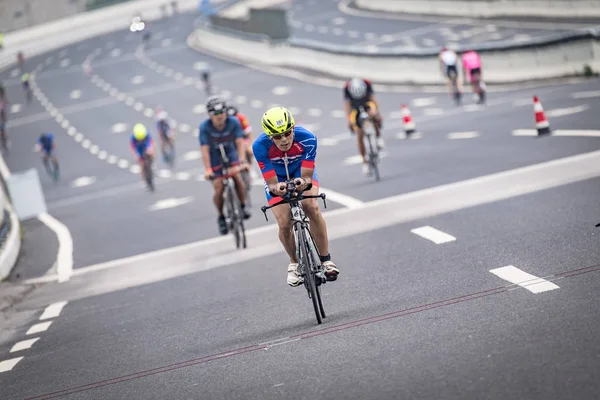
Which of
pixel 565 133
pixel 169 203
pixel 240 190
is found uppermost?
pixel 240 190

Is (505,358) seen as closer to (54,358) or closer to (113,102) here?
(54,358)

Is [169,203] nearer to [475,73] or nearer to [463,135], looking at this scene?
[463,135]

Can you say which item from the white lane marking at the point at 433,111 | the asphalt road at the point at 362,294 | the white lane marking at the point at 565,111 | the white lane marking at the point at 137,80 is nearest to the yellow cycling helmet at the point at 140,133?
the asphalt road at the point at 362,294

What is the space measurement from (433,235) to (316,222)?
3775 millimetres

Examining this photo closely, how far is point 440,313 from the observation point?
964 centimetres

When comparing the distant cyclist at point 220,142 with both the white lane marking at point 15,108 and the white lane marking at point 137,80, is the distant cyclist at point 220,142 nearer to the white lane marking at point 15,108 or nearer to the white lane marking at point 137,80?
the white lane marking at point 137,80

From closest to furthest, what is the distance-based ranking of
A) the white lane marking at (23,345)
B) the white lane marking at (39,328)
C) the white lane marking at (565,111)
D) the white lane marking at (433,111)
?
1. the white lane marking at (23,345)
2. the white lane marking at (39,328)
3. the white lane marking at (565,111)
4. the white lane marking at (433,111)

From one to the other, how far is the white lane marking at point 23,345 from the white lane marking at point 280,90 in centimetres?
3881

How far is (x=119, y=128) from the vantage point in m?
55.4

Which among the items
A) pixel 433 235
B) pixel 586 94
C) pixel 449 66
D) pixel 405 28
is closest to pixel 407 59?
pixel 449 66

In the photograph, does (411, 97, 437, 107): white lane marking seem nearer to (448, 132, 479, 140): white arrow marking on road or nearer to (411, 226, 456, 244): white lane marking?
(448, 132, 479, 140): white arrow marking on road

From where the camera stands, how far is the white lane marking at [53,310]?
47.5 feet

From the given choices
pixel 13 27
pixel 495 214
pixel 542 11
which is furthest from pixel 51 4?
pixel 495 214

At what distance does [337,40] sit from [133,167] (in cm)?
2706
